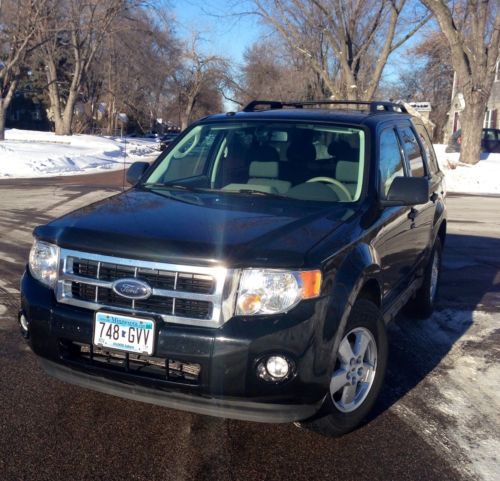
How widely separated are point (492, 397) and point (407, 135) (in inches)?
91.3

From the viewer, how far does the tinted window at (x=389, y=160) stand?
453 cm

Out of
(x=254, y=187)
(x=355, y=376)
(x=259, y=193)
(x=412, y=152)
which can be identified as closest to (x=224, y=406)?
(x=355, y=376)

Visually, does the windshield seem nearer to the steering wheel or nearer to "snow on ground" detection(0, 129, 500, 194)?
the steering wheel

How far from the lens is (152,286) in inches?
126

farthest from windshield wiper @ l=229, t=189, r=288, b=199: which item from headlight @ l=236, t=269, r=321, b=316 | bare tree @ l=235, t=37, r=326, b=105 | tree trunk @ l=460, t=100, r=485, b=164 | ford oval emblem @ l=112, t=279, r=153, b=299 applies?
bare tree @ l=235, t=37, r=326, b=105

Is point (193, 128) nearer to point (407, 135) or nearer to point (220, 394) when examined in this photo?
point (407, 135)

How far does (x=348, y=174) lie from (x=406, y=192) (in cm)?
44

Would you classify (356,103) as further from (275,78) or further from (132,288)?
(275,78)

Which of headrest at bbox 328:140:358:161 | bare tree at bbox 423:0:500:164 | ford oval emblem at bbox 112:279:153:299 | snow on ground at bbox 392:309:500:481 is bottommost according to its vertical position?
snow on ground at bbox 392:309:500:481

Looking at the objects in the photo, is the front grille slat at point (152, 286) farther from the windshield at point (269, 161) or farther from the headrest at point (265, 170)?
the headrest at point (265, 170)

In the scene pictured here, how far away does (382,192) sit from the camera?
14.4 feet

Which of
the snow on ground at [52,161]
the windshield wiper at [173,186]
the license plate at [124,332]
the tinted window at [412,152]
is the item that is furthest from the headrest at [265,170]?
the snow on ground at [52,161]

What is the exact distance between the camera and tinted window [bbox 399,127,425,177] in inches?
210

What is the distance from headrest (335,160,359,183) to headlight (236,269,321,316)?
4.66ft
